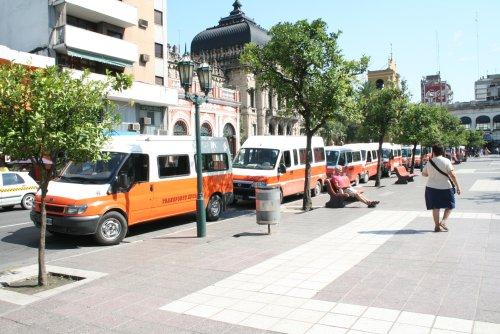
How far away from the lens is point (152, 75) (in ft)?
111

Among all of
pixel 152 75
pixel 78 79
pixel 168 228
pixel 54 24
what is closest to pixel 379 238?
pixel 168 228

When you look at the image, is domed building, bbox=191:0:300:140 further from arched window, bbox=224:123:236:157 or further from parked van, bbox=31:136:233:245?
parked van, bbox=31:136:233:245

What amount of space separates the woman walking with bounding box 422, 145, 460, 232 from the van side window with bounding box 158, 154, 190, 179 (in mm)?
6054

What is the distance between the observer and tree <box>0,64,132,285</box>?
20.4ft

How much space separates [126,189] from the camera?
10.1 metres

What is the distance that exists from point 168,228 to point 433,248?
262 inches

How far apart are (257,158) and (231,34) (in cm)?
4273

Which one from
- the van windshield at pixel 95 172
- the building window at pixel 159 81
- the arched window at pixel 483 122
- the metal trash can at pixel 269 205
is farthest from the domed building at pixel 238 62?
the arched window at pixel 483 122

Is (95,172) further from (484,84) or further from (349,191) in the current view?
(484,84)

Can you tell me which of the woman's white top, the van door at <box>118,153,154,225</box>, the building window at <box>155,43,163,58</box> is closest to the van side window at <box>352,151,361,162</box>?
the woman's white top

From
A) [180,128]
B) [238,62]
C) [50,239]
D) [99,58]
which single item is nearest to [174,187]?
[50,239]

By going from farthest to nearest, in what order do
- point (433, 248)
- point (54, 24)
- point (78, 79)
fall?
point (54, 24)
point (433, 248)
point (78, 79)

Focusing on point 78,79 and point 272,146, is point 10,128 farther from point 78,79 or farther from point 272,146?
point 272,146

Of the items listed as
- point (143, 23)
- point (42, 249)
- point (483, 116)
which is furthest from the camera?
point (483, 116)
